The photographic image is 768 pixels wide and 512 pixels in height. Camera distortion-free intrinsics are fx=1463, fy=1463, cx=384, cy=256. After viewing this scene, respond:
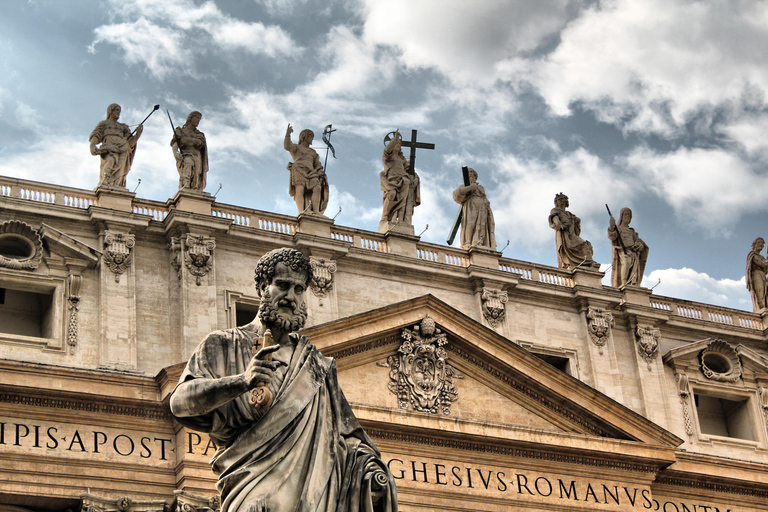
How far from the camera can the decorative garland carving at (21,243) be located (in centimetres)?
2553

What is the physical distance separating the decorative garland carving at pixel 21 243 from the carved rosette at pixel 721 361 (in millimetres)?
14367

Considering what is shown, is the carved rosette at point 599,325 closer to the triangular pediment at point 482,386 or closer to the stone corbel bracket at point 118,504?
the triangular pediment at point 482,386

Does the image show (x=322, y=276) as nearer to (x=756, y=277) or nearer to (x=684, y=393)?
(x=684, y=393)

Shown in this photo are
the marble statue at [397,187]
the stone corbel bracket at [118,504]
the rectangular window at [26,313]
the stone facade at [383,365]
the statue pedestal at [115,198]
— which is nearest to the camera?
the stone corbel bracket at [118,504]

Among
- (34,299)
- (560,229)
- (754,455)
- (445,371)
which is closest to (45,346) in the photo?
(34,299)

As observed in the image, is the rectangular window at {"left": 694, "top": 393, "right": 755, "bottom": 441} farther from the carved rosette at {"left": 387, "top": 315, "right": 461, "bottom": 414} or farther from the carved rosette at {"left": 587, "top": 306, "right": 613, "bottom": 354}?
the carved rosette at {"left": 387, "top": 315, "right": 461, "bottom": 414}

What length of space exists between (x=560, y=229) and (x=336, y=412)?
26.0 metres

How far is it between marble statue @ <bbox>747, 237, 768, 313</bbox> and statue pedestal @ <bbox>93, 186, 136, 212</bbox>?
591 inches

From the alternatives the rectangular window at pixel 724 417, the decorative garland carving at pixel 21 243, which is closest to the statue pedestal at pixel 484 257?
the rectangular window at pixel 724 417

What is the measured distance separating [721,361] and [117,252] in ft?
45.1

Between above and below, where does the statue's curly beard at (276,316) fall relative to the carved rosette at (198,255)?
A: below

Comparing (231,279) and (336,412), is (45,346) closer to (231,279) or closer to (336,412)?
(231,279)

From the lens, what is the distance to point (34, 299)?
1021 inches

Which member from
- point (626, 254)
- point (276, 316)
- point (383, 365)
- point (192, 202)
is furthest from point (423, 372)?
point (276, 316)
